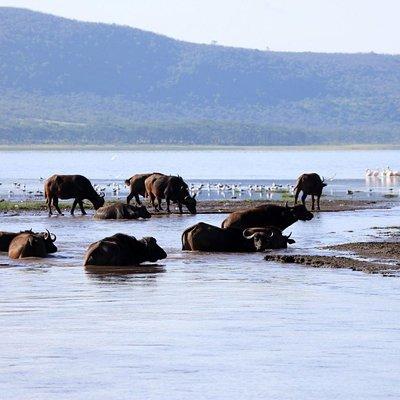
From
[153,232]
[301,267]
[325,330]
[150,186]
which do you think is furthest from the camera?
[150,186]

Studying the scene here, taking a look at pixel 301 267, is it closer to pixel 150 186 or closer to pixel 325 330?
pixel 325 330

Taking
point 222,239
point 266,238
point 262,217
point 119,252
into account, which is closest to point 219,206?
point 262,217

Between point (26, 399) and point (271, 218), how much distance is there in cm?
1469

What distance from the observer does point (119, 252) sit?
20484mm

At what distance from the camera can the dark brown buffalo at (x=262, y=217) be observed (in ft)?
81.7

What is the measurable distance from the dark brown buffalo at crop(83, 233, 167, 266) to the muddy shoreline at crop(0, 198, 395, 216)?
14.2m

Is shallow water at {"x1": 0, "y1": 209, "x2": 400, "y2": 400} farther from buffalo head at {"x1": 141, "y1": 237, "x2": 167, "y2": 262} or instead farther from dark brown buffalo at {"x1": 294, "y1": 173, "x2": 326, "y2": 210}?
dark brown buffalo at {"x1": 294, "y1": 173, "x2": 326, "y2": 210}

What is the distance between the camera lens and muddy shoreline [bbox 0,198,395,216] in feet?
120

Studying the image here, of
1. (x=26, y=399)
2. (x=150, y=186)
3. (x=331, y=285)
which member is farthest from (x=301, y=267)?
(x=150, y=186)

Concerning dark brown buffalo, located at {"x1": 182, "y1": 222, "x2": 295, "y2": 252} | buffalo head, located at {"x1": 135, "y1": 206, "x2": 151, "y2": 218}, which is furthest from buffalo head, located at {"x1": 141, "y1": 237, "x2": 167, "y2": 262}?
buffalo head, located at {"x1": 135, "y1": 206, "x2": 151, "y2": 218}

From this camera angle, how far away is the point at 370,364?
489 inches

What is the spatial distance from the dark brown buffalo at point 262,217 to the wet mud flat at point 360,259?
1.41 m

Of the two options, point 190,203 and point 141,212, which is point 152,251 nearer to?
point 141,212

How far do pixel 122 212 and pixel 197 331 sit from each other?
61.5ft
